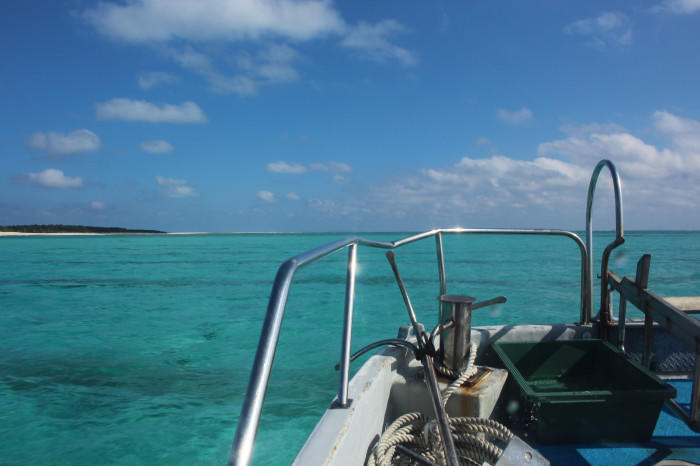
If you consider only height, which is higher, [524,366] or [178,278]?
[524,366]

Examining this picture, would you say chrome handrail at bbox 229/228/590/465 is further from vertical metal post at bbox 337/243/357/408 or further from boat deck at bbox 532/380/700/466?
boat deck at bbox 532/380/700/466

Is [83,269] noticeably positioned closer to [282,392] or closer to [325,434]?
[282,392]

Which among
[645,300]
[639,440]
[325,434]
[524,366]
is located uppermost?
[645,300]

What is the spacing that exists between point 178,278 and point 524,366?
16796 mm

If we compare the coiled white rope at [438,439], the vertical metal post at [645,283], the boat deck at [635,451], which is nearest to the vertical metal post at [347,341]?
the coiled white rope at [438,439]

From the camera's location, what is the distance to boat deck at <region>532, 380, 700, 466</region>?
1819mm

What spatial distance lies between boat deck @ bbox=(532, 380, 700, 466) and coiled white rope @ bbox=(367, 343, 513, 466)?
A: 49cm

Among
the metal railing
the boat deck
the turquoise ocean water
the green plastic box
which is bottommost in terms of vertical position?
the turquoise ocean water

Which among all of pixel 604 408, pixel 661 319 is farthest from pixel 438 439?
pixel 661 319

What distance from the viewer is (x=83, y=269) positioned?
814 inches

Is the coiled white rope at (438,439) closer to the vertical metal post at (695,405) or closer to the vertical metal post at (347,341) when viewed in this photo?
the vertical metal post at (347,341)

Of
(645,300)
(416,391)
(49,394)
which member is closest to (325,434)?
(416,391)

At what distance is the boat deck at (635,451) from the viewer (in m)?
1.82

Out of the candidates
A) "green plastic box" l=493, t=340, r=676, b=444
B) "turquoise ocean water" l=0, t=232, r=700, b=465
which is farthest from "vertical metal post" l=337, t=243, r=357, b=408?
"turquoise ocean water" l=0, t=232, r=700, b=465
